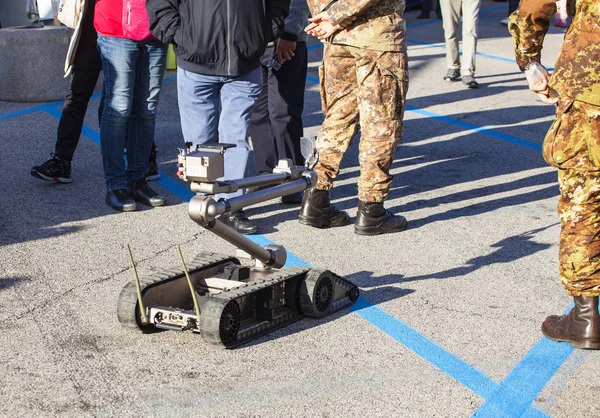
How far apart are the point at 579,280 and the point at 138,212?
10.8 feet

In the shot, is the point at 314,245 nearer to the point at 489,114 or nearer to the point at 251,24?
the point at 251,24

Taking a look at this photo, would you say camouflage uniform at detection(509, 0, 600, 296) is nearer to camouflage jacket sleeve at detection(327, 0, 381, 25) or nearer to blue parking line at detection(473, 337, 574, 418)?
blue parking line at detection(473, 337, 574, 418)

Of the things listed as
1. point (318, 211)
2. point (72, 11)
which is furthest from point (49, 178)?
point (318, 211)

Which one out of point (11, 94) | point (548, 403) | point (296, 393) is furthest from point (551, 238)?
point (11, 94)

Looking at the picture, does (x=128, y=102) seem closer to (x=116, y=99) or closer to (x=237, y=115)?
(x=116, y=99)

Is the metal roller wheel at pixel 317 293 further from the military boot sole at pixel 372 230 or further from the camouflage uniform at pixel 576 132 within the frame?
the military boot sole at pixel 372 230

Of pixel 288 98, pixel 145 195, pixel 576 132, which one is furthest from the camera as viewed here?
pixel 288 98

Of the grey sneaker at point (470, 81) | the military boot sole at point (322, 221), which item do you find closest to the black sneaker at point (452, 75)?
the grey sneaker at point (470, 81)

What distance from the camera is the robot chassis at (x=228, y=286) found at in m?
4.16

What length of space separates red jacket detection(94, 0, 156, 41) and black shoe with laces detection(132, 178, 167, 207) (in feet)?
3.56

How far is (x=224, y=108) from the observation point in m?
6.09

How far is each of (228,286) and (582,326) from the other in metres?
1.72

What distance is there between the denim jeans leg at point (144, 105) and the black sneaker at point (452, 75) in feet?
19.3

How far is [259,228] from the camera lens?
6.33 meters
